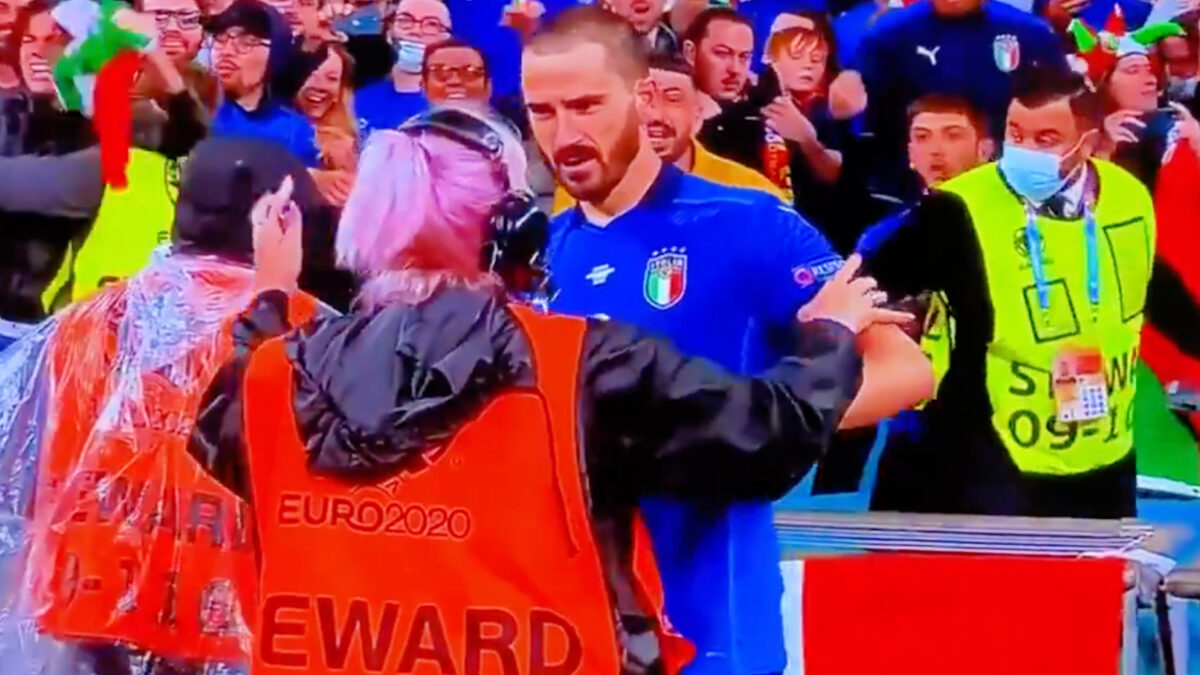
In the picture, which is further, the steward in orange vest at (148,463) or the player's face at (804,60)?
the steward in orange vest at (148,463)

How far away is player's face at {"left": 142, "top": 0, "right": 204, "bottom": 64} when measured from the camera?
9.26ft

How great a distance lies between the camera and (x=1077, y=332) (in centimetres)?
254

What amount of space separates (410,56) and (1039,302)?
1.04 m

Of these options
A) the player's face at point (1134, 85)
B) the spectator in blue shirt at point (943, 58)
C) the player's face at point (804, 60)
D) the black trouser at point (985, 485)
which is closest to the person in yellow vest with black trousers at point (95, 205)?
the player's face at point (804, 60)

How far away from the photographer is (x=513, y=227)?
8.57ft

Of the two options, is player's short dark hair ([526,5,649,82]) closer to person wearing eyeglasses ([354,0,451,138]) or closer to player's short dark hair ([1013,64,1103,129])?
person wearing eyeglasses ([354,0,451,138])

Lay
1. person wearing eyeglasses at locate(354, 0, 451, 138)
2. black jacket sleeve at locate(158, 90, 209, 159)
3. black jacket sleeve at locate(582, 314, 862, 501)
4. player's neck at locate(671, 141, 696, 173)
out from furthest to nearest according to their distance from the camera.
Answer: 1. black jacket sleeve at locate(158, 90, 209, 159)
2. person wearing eyeglasses at locate(354, 0, 451, 138)
3. player's neck at locate(671, 141, 696, 173)
4. black jacket sleeve at locate(582, 314, 862, 501)

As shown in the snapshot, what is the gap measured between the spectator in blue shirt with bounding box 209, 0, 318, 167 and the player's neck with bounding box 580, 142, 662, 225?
54 cm

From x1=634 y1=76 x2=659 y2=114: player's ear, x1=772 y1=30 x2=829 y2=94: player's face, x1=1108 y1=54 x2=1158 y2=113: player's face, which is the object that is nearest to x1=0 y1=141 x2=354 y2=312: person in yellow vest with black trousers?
x1=634 y1=76 x2=659 y2=114: player's ear

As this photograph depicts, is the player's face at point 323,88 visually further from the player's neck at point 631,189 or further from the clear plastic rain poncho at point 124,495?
the player's neck at point 631,189

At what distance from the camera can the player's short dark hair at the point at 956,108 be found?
2557 mm

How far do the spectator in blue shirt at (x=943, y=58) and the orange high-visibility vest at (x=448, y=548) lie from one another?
1.84 feet

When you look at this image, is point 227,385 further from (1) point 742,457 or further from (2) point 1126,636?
(2) point 1126,636

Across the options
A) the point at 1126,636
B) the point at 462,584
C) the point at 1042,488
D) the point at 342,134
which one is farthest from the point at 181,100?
the point at 1126,636
